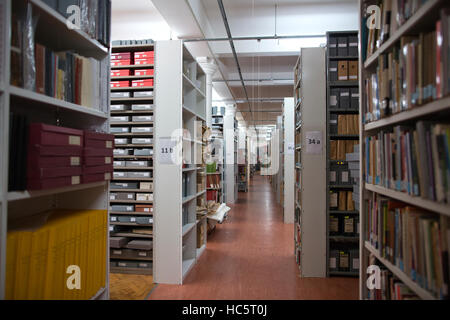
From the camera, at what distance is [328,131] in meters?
3.88

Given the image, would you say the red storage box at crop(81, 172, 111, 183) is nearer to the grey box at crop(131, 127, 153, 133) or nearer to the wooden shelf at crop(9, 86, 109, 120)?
the wooden shelf at crop(9, 86, 109, 120)

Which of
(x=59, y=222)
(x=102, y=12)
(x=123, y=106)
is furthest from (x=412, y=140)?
(x=123, y=106)

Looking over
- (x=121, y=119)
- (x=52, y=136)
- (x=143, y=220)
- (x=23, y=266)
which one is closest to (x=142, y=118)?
(x=121, y=119)

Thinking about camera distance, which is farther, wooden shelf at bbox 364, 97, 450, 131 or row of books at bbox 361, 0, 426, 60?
row of books at bbox 361, 0, 426, 60

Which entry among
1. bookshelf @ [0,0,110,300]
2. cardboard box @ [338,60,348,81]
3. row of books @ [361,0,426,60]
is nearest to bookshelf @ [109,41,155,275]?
bookshelf @ [0,0,110,300]

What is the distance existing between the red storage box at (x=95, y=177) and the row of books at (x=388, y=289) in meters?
1.83

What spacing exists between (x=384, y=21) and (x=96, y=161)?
6.25ft

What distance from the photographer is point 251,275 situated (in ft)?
12.6

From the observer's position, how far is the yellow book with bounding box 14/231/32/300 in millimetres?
1411

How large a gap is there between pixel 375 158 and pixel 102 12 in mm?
1992

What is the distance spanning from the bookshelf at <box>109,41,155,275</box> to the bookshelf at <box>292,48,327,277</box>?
75.0 inches

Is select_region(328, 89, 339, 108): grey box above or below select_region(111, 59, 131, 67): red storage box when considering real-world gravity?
below

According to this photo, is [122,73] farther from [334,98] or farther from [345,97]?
[345,97]
